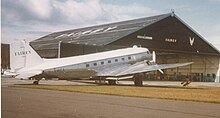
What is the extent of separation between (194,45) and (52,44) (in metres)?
26.4

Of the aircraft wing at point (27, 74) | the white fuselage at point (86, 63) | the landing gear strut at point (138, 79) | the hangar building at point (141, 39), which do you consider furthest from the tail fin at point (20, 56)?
the hangar building at point (141, 39)

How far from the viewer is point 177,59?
3012 inches

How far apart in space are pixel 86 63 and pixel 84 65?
15.9 inches

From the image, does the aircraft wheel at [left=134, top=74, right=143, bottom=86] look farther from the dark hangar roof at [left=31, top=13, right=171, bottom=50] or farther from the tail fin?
the dark hangar roof at [left=31, top=13, right=171, bottom=50]

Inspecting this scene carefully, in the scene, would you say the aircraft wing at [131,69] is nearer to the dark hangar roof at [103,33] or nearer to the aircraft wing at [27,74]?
the aircraft wing at [27,74]

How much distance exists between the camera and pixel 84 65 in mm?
36562

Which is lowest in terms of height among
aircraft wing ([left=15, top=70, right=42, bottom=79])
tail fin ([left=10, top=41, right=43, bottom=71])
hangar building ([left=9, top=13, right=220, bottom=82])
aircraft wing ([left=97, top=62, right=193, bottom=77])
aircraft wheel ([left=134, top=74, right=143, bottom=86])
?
aircraft wheel ([left=134, top=74, right=143, bottom=86])

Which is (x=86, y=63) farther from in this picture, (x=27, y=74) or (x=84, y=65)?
(x=27, y=74)

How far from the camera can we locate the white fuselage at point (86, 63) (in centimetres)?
3463

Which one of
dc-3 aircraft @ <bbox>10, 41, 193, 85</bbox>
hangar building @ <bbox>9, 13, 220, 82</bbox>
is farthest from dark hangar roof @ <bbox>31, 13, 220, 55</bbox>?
dc-3 aircraft @ <bbox>10, 41, 193, 85</bbox>

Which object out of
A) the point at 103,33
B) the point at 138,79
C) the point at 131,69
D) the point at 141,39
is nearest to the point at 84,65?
the point at 131,69

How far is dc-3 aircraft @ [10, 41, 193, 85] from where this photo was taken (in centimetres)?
3334

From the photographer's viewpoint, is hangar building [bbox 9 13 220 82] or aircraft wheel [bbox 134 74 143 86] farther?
hangar building [bbox 9 13 220 82]

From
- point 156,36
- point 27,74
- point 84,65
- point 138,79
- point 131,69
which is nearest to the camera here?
point 27,74
